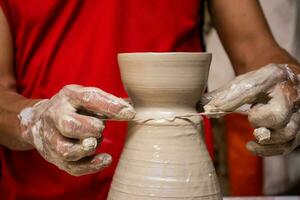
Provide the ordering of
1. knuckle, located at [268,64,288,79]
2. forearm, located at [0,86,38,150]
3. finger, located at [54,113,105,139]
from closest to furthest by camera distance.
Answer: finger, located at [54,113,105,139] < knuckle, located at [268,64,288,79] < forearm, located at [0,86,38,150]

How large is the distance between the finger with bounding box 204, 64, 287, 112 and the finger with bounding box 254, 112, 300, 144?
72 mm

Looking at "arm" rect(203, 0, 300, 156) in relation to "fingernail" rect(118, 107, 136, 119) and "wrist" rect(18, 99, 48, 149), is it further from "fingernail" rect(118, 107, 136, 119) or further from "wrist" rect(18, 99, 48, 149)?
"wrist" rect(18, 99, 48, 149)

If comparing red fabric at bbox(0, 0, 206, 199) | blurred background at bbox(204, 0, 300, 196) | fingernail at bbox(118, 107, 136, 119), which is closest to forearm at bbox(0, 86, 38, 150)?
red fabric at bbox(0, 0, 206, 199)

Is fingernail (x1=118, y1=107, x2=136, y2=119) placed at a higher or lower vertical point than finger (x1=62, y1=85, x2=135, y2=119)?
lower

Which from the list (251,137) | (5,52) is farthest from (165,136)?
(251,137)

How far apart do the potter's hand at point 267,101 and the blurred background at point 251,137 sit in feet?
4.03

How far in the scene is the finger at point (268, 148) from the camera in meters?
1.04

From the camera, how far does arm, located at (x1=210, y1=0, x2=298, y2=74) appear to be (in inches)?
54.5

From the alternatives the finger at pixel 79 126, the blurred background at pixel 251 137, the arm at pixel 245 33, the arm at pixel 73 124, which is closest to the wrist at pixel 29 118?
the arm at pixel 73 124

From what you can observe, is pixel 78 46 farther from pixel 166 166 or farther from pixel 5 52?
pixel 166 166

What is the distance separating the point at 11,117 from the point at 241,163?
1352 mm

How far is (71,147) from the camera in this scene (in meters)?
0.93

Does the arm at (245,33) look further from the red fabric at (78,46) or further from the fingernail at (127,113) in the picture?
the fingernail at (127,113)

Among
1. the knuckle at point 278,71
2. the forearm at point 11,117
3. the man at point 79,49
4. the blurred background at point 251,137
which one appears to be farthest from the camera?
the blurred background at point 251,137
